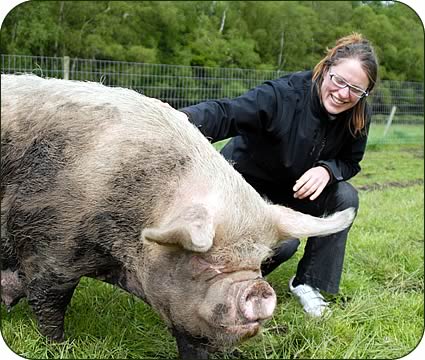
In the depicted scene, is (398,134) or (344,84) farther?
(398,134)

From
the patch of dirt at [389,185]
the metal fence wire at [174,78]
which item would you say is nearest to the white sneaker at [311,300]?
the patch of dirt at [389,185]

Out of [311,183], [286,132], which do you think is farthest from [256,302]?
[286,132]

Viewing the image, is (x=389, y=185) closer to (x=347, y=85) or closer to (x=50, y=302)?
(x=347, y=85)

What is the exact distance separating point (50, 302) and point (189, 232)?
117cm

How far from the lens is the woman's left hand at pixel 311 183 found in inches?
144

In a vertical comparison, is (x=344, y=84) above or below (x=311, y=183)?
above

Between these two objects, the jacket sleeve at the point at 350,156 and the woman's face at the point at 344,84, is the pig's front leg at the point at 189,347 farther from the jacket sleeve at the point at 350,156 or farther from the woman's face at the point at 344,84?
the woman's face at the point at 344,84

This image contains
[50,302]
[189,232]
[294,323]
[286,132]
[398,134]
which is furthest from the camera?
[398,134]

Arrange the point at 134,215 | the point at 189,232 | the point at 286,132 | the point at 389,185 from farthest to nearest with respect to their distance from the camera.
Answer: the point at 389,185 → the point at 286,132 → the point at 134,215 → the point at 189,232

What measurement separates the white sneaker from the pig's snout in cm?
117

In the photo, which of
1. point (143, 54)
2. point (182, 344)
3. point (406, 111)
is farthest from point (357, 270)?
point (406, 111)

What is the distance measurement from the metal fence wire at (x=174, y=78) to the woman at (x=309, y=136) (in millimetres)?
5891

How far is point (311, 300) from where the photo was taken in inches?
157

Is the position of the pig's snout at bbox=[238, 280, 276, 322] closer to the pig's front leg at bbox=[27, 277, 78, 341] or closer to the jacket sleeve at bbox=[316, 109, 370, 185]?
the pig's front leg at bbox=[27, 277, 78, 341]
